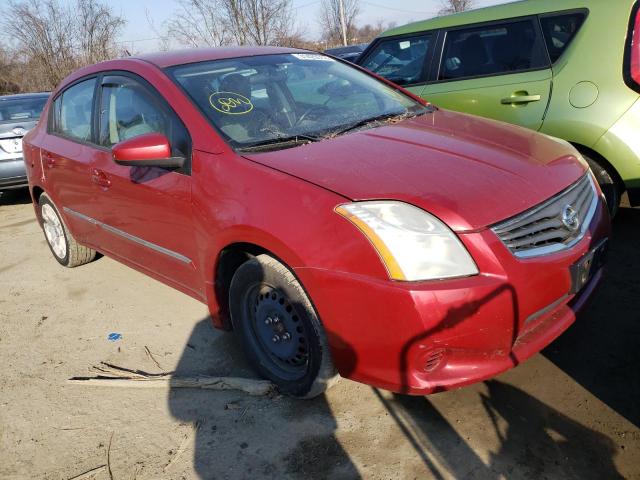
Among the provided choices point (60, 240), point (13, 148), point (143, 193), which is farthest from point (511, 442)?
point (13, 148)

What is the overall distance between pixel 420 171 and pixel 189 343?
70.5 inches

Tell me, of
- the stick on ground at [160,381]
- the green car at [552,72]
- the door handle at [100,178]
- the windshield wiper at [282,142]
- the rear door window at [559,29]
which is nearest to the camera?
the windshield wiper at [282,142]

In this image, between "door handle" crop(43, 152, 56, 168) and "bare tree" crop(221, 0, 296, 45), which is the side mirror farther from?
"bare tree" crop(221, 0, 296, 45)

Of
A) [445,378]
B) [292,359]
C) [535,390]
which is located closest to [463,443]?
[445,378]

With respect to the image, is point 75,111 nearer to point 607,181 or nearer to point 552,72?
point 552,72

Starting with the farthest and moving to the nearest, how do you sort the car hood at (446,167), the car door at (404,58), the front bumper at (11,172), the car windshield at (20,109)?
the car windshield at (20,109), the front bumper at (11,172), the car door at (404,58), the car hood at (446,167)

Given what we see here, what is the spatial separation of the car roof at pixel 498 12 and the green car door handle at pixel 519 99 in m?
0.67

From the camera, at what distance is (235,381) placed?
8.89 feet

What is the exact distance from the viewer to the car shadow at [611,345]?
2.41 m

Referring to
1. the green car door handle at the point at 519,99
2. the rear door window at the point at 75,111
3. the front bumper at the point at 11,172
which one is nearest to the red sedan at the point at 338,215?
the rear door window at the point at 75,111

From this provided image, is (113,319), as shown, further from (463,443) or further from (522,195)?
(522,195)

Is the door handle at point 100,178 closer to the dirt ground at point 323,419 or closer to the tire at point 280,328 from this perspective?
the dirt ground at point 323,419

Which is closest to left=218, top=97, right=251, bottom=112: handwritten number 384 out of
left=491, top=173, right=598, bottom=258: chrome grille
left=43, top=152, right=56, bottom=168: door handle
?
left=491, top=173, right=598, bottom=258: chrome grille

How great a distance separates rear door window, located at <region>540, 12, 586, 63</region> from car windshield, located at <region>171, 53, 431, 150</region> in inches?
48.4
